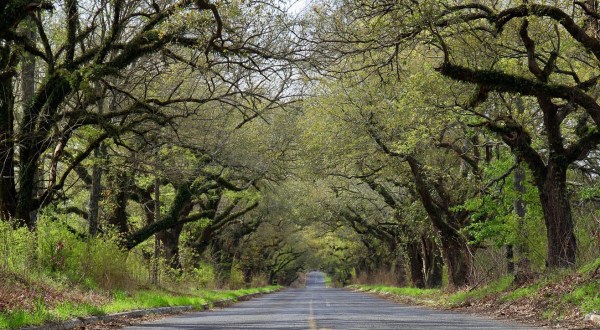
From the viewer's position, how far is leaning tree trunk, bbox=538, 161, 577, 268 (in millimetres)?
18031

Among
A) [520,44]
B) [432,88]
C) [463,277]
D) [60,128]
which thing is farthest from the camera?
[463,277]

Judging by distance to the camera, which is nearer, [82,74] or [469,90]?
[82,74]

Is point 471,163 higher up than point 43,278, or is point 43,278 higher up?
point 471,163

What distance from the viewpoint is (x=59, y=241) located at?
57.3ft

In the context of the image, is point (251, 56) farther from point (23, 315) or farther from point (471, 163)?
point (471, 163)

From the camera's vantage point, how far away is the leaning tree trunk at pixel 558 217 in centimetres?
1803

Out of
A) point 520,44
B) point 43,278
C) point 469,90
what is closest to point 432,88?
point 469,90

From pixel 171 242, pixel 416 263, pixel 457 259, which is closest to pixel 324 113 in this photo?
pixel 457 259

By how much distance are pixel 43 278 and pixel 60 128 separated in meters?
3.43

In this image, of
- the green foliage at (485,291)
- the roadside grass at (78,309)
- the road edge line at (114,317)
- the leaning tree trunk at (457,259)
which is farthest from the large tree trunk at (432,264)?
the roadside grass at (78,309)

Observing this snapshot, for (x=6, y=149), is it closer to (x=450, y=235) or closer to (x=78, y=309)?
(x=78, y=309)

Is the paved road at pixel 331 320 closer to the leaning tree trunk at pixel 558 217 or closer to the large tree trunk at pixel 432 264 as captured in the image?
the leaning tree trunk at pixel 558 217

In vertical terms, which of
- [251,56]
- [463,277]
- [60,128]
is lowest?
[463,277]

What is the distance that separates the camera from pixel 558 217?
18.2m
